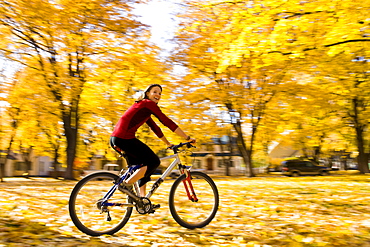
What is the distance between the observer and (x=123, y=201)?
4434 millimetres

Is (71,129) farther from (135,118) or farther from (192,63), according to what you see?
(135,118)

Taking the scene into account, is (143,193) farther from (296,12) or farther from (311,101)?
(311,101)

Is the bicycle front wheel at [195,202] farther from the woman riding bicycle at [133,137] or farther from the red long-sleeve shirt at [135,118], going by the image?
the red long-sleeve shirt at [135,118]

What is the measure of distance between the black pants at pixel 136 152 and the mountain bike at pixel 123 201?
9cm

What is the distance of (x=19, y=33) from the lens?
44.3ft

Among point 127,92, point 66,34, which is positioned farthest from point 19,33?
point 127,92

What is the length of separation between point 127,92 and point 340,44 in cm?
945

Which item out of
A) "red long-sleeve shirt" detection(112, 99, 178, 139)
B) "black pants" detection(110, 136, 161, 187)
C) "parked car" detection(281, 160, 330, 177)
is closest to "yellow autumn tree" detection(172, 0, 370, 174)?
"red long-sleeve shirt" detection(112, 99, 178, 139)

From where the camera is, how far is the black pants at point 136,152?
4289mm

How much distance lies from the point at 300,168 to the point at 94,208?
27.0 meters

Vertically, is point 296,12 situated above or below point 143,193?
above

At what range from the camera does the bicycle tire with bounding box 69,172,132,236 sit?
410cm

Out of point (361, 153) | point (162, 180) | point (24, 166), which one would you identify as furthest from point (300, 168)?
point (24, 166)

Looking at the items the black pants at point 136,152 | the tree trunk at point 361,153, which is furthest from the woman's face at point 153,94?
the tree trunk at point 361,153
